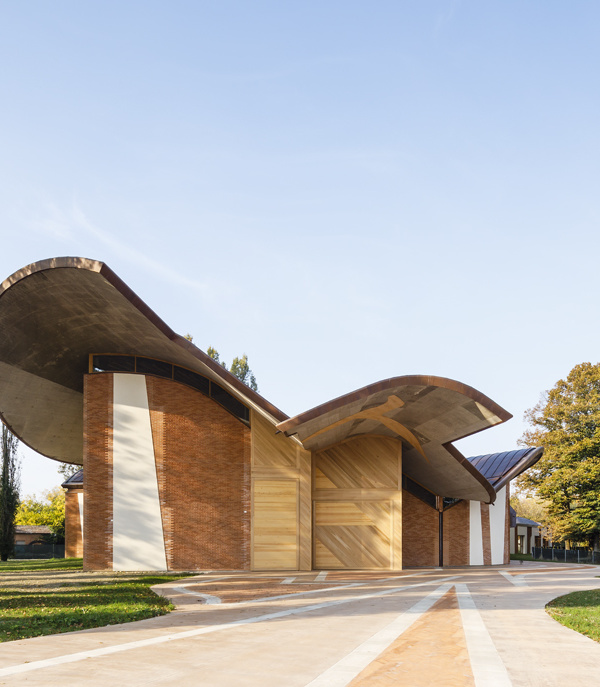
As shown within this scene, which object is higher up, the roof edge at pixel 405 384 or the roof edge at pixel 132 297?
the roof edge at pixel 132 297

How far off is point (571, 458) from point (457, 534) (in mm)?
13317

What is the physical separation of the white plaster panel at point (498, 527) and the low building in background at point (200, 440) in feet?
22.3

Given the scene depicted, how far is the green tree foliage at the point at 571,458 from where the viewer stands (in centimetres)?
3978

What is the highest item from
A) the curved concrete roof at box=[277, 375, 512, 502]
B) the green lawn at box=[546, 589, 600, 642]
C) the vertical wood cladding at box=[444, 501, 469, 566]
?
the curved concrete roof at box=[277, 375, 512, 502]

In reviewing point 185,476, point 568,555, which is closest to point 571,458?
point 568,555

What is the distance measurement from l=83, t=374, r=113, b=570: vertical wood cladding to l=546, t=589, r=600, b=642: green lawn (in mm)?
14518

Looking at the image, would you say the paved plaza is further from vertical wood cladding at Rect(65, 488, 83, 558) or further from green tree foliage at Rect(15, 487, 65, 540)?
green tree foliage at Rect(15, 487, 65, 540)

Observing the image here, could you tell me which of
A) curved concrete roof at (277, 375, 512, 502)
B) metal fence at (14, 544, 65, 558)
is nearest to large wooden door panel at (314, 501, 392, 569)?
curved concrete roof at (277, 375, 512, 502)

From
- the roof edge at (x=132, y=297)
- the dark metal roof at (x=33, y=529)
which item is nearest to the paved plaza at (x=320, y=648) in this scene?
the roof edge at (x=132, y=297)

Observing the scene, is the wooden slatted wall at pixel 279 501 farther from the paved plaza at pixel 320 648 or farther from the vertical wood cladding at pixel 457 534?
the paved plaza at pixel 320 648

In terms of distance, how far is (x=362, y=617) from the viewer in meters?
10.5

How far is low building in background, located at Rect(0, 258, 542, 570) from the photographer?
2023 centimetres

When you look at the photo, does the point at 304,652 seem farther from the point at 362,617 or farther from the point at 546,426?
the point at 546,426

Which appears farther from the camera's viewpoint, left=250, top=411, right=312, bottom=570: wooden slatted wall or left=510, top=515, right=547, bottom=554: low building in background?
left=510, top=515, right=547, bottom=554: low building in background
